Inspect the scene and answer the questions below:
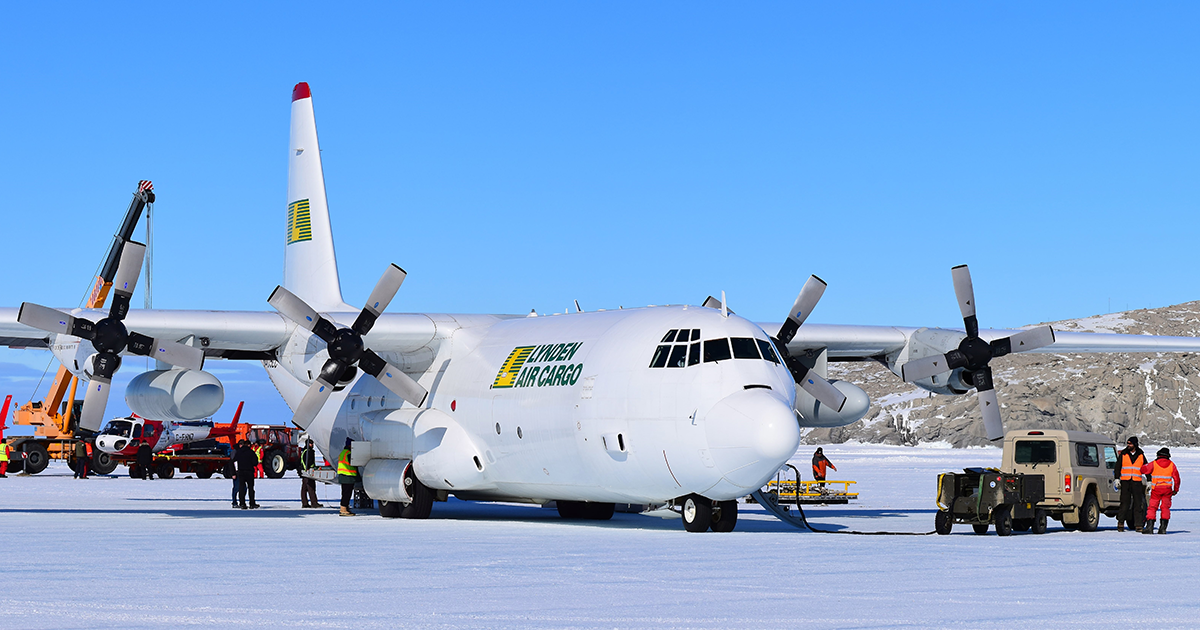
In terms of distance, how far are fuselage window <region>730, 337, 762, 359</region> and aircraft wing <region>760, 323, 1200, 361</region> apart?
19.8 ft

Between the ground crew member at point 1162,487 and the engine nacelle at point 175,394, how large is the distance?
46.7ft

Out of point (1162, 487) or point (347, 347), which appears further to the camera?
point (347, 347)

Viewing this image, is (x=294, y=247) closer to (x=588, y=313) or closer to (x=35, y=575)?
(x=588, y=313)

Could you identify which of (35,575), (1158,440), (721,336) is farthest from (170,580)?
(1158,440)

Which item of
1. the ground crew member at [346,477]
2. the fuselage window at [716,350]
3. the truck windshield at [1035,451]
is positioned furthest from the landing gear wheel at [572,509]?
the truck windshield at [1035,451]

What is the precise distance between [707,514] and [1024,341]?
26.5 ft

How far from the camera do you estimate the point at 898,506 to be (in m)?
26.7

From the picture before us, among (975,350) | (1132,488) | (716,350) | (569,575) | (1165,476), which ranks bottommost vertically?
(569,575)

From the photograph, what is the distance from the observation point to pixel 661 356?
1767 cm

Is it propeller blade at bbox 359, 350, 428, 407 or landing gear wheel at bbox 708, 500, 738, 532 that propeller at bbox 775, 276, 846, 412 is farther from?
propeller blade at bbox 359, 350, 428, 407

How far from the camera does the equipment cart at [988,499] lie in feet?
59.6

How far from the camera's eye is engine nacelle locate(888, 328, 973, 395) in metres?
23.4

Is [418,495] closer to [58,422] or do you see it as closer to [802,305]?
[802,305]

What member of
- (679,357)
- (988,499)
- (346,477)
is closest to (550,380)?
(679,357)
